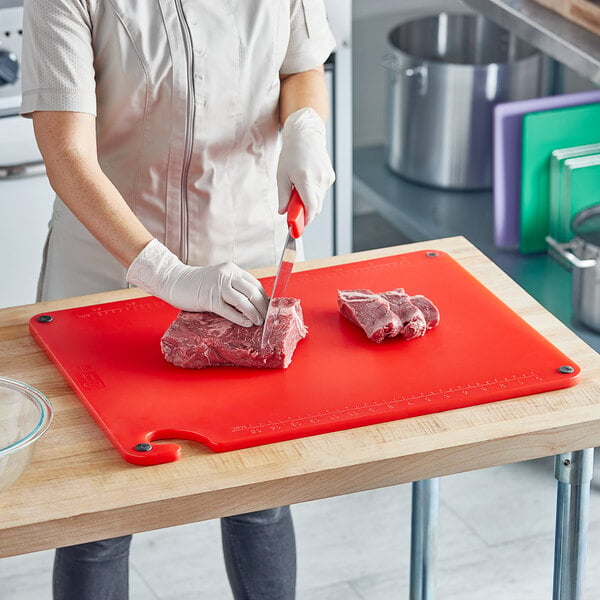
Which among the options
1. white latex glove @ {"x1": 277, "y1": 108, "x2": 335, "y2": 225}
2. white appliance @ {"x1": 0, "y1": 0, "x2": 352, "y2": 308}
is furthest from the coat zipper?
white appliance @ {"x1": 0, "y1": 0, "x2": 352, "y2": 308}

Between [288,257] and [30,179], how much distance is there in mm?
1179

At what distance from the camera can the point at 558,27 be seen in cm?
250

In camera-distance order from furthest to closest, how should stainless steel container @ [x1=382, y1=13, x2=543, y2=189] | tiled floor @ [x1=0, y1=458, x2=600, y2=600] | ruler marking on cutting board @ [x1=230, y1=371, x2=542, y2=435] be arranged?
1. stainless steel container @ [x1=382, y1=13, x2=543, y2=189]
2. tiled floor @ [x1=0, y1=458, x2=600, y2=600]
3. ruler marking on cutting board @ [x1=230, y1=371, x2=542, y2=435]

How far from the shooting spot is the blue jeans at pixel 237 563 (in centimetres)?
181

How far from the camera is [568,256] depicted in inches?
102

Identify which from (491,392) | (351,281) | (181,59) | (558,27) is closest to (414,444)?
(491,392)

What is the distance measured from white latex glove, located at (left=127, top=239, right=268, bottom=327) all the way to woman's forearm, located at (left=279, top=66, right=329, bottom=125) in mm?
369

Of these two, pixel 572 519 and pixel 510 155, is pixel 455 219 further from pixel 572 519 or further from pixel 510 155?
pixel 572 519

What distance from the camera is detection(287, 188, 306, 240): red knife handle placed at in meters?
1.63

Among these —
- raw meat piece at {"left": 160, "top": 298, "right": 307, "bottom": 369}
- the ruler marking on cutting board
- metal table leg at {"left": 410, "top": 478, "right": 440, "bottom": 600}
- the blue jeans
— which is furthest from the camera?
metal table leg at {"left": 410, "top": 478, "right": 440, "bottom": 600}

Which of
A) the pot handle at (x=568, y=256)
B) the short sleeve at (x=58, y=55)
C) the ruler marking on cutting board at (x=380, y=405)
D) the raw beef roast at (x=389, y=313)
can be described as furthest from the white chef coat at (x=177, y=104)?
the pot handle at (x=568, y=256)

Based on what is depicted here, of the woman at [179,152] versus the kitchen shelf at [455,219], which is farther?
the kitchen shelf at [455,219]

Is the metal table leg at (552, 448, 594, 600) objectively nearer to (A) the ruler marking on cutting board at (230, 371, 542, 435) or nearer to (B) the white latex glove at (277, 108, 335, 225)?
(A) the ruler marking on cutting board at (230, 371, 542, 435)

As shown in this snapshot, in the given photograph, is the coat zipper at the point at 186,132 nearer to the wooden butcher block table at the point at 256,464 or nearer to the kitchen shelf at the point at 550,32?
the wooden butcher block table at the point at 256,464
